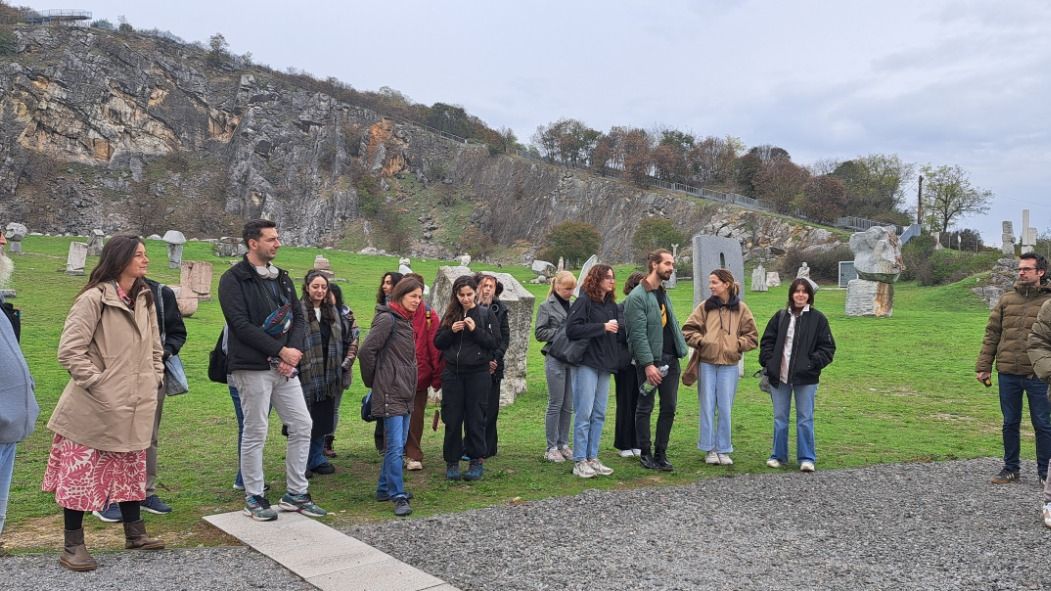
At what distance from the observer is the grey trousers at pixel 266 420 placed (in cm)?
567

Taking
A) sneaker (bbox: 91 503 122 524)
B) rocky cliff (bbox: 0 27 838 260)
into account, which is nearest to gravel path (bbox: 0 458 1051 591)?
sneaker (bbox: 91 503 122 524)

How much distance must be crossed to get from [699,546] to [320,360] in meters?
3.43

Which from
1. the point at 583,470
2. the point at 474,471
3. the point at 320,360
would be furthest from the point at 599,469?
the point at 320,360

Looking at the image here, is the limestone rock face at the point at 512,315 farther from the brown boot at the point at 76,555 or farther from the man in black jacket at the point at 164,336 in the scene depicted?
the brown boot at the point at 76,555

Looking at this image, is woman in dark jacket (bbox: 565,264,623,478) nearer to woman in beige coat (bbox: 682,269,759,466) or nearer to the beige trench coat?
woman in beige coat (bbox: 682,269,759,466)

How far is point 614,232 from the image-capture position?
7338cm

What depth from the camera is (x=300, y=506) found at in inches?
234

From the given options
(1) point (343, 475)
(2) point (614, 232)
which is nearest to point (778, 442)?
(1) point (343, 475)

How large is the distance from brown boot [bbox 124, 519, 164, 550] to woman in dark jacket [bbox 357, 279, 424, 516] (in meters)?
1.72

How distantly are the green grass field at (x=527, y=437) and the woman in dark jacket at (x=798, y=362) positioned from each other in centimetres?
42

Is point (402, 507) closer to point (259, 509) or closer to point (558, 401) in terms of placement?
point (259, 509)

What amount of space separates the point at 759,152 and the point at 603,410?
73.7 m

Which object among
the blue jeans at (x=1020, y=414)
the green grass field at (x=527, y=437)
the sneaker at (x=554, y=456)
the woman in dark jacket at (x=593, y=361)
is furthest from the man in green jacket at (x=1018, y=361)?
the sneaker at (x=554, y=456)

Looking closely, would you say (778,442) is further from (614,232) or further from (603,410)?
(614,232)
